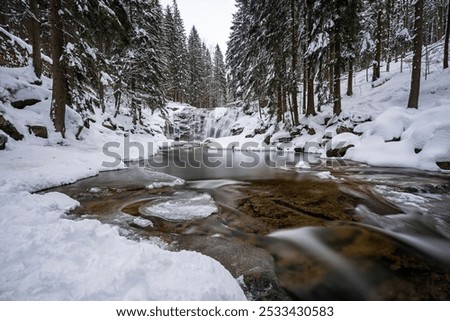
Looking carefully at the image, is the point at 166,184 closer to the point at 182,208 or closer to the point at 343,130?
the point at 182,208

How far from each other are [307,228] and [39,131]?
1103cm

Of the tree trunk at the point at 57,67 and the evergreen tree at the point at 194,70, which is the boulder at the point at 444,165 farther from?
the evergreen tree at the point at 194,70

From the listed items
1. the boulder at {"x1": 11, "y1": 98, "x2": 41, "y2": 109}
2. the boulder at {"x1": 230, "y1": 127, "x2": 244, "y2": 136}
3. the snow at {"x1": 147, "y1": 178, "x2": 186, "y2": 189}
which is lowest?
the snow at {"x1": 147, "y1": 178, "x2": 186, "y2": 189}

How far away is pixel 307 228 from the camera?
3.84 m

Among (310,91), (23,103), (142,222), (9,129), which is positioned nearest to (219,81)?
(310,91)

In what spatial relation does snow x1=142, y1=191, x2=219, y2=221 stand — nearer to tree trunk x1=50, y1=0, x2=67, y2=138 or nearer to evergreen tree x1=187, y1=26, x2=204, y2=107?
tree trunk x1=50, y1=0, x2=67, y2=138

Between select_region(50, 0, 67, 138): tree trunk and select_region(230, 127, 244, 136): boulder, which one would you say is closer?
select_region(50, 0, 67, 138): tree trunk

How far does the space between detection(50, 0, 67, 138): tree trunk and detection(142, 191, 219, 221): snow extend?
8.03m

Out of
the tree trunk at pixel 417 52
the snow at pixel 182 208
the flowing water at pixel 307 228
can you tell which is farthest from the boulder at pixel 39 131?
the tree trunk at pixel 417 52

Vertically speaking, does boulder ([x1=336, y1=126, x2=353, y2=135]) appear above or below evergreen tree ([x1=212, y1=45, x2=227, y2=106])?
below

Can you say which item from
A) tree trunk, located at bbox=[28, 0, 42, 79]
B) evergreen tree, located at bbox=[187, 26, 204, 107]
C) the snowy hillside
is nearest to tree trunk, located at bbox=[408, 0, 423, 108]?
the snowy hillside

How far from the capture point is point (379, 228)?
3773 millimetres

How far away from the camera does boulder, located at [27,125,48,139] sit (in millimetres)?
9258

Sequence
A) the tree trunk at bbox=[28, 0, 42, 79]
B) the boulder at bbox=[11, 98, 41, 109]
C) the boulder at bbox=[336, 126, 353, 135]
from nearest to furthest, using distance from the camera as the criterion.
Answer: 1. the boulder at bbox=[11, 98, 41, 109]
2. the tree trunk at bbox=[28, 0, 42, 79]
3. the boulder at bbox=[336, 126, 353, 135]
